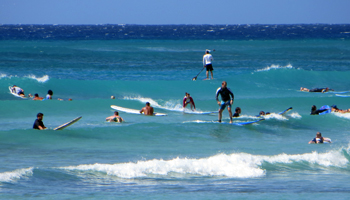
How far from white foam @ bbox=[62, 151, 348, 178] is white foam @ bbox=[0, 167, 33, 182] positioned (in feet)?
Answer: 3.05

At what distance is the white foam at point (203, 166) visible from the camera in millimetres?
10016

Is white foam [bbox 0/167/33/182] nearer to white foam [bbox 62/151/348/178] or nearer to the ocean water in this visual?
the ocean water

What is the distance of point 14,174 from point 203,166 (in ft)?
14.3

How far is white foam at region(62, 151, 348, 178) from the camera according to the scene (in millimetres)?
10016

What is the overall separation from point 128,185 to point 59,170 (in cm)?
184

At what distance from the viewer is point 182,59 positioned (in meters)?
43.7

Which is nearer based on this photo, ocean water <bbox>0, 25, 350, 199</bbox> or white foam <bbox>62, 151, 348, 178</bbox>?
ocean water <bbox>0, 25, 350, 199</bbox>

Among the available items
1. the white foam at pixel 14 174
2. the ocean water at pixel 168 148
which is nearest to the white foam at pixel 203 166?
the ocean water at pixel 168 148

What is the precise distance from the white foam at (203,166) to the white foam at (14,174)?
93 centimetres

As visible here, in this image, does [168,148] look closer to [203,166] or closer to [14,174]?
[203,166]

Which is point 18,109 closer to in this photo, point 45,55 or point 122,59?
point 122,59

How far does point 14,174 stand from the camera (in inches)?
361

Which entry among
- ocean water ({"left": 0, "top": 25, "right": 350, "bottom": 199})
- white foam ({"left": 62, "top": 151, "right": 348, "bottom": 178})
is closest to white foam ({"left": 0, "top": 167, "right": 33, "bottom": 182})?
ocean water ({"left": 0, "top": 25, "right": 350, "bottom": 199})

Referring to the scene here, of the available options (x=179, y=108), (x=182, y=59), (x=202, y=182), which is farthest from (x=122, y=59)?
(x=202, y=182)
